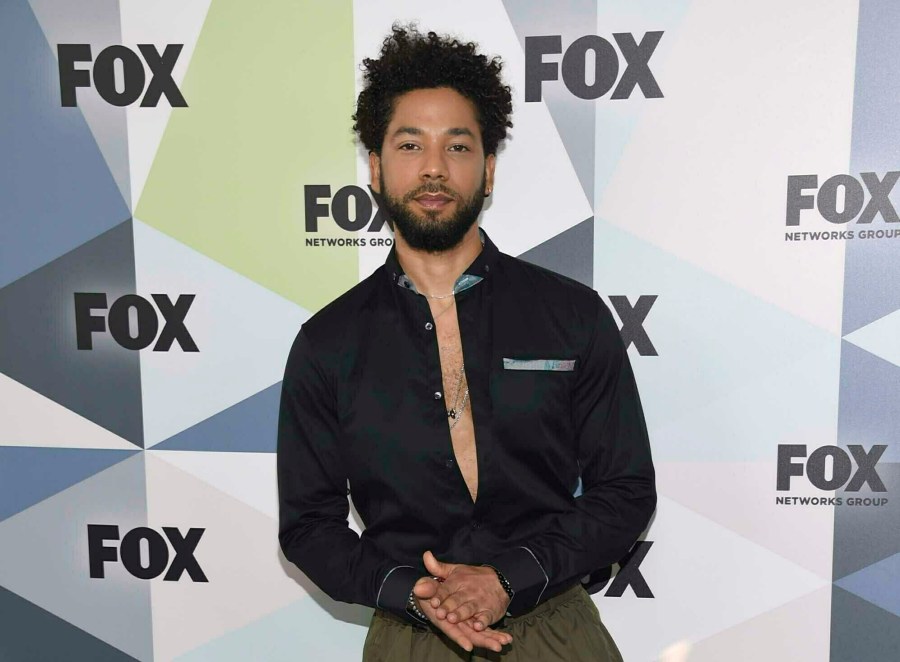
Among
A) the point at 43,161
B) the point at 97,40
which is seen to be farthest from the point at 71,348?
the point at 97,40

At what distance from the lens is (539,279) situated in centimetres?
214

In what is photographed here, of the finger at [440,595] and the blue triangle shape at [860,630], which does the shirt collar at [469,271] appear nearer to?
the finger at [440,595]

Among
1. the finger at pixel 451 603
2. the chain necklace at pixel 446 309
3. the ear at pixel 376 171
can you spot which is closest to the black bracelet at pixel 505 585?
the finger at pixel 451 603

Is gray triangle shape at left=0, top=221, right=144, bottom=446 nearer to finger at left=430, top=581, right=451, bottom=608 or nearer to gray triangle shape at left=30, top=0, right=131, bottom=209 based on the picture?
Result: gray triangle shape at left=30, top=0, right=131, bottom=209

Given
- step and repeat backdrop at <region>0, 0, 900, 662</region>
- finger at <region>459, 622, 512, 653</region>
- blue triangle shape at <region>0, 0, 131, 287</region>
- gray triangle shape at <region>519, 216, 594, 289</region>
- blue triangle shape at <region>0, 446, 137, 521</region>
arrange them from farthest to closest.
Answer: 1. blue triangle shape at <region>0, 446, 137, 521</region>
2. blue triangle shape at <region>0, 0, 131, 287</region>
3. gray triangle shape at <region>519, 216, 594, 289</region>
4. step and repeat backdrop at <region>0, 0, 900, 662</region>
5. finger at <region>459, 622, 512, 653</region>

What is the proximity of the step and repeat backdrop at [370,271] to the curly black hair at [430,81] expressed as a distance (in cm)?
29

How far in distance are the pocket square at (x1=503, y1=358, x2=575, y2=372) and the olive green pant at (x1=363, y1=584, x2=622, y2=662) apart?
0.58m

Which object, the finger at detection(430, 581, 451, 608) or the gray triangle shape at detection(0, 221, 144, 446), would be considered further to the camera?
the gray triangle shape at detection(0, 221, 144, 446)

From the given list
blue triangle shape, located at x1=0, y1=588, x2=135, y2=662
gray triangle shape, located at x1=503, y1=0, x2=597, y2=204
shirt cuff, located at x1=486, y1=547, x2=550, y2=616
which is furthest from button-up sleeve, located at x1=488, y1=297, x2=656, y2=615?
blue triangle shape, located at x1=0, y1=588, x2=135, y2=662

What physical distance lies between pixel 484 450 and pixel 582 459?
0.94ft

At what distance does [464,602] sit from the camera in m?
1.75

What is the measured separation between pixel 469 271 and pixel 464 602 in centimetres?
82

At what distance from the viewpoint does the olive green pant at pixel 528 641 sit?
1.94 metres

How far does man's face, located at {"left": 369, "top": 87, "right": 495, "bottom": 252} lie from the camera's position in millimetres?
1999
